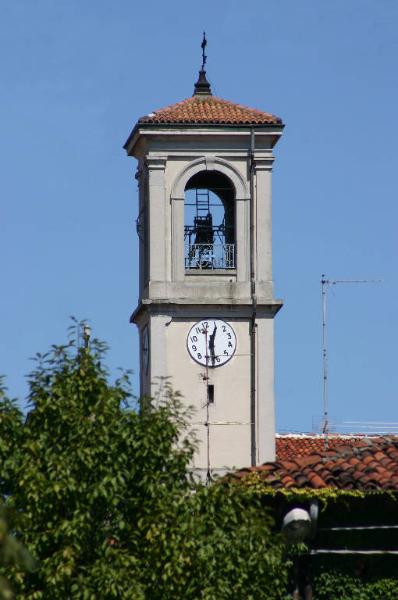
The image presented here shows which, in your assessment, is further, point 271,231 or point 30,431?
point 271,231

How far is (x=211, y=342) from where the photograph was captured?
2215 inches

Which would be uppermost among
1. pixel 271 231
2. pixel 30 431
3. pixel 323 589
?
pixel 271 231

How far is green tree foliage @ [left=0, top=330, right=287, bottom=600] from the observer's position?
88.7ft

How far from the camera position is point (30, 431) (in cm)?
2852

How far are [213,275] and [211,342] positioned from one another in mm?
1867

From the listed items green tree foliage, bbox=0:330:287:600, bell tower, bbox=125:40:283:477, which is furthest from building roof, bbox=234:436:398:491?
bell tower, bbox=125:40:283:477

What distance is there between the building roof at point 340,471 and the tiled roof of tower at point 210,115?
27.5 meters

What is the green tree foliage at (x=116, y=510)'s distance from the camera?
2703 cm

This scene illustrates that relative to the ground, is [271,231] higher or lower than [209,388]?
higher

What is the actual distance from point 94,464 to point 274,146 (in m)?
30.8

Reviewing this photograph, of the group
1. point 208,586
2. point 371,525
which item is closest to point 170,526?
point 208,586

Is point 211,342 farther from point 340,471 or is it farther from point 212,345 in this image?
point 340,471

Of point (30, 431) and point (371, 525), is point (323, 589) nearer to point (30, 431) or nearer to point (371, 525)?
point (371, 525)

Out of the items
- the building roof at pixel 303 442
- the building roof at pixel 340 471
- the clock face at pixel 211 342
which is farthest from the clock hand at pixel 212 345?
the building roof at pixel 340 471
